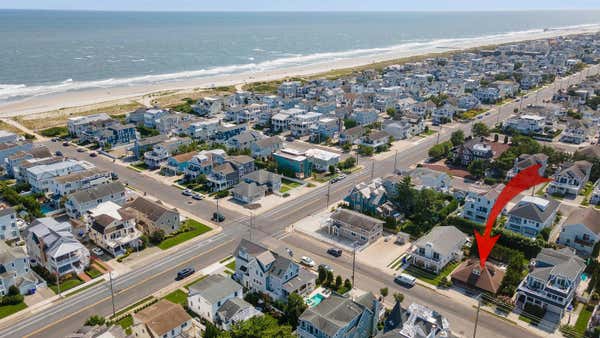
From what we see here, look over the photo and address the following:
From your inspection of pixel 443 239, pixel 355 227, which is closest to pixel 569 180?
pixel 443 239

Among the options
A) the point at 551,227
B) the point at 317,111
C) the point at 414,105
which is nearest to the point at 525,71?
the point at 414,105

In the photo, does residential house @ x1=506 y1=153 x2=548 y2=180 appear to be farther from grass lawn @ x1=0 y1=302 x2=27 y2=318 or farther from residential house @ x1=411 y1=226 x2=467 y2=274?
grass lawn @ x1=0 y1=302 x2=27 y2=318

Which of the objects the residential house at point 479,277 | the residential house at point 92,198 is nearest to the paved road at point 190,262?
the residential house at point 479,277

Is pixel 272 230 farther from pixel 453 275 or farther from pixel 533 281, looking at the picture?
pixel 533 281

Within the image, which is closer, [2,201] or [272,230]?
[272,230]

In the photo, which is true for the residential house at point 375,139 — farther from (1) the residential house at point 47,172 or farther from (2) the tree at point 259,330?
(2) the tree at point 259,330

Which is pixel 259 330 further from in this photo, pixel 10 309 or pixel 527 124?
pixel 527 124

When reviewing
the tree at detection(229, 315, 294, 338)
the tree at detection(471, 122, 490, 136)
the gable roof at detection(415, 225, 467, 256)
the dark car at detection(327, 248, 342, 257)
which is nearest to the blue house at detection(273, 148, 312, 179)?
the dark car at detection(327, 248, 342, 257)
